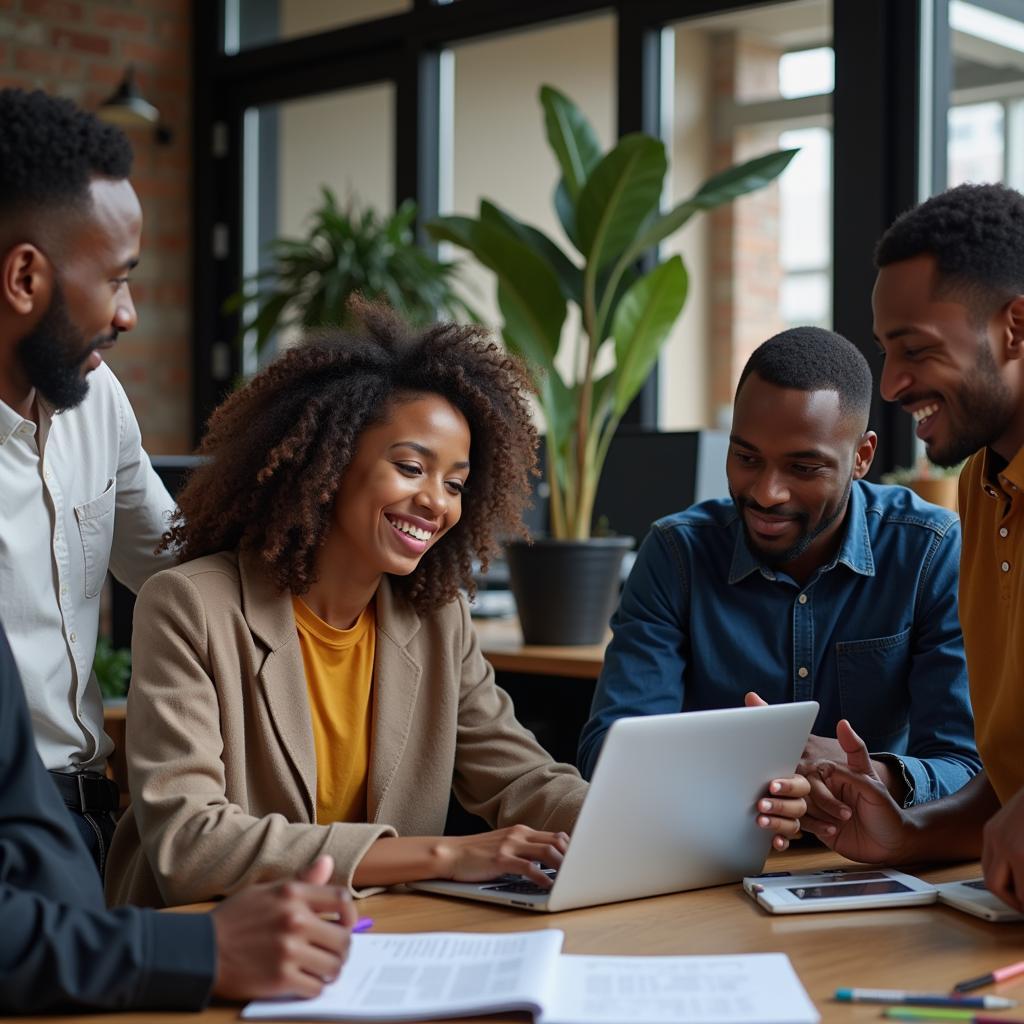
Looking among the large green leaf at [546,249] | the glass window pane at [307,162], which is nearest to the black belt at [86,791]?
the large green leaf at [546,249]

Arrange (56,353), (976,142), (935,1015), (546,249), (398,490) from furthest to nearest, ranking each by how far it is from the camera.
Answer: (976,142), (546,249), (398,490), (56,353), (935,1015)

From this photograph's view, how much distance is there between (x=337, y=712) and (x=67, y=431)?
0.50 m

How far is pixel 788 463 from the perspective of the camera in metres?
1.89

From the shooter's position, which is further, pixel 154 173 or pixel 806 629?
pixel 154 173

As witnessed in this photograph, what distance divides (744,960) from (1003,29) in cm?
328

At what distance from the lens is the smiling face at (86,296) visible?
143 centimetres

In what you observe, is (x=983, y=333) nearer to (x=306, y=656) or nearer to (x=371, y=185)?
(x=306, y=656)

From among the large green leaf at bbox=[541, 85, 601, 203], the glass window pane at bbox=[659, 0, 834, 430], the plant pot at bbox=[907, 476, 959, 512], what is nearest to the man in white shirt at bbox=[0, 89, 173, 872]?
the large green leaf at bbox=[541, 85, 601, 203]

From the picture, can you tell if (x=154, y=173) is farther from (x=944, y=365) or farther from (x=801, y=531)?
(x=944, y=365)

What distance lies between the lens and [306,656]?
5.77 ft

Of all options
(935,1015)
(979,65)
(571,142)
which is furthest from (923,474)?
(935,1015)

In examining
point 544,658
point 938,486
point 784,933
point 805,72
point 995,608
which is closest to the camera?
point 784,933

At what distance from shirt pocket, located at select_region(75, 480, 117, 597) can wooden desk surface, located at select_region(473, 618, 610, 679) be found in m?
0.96

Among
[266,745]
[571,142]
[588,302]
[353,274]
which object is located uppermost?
[571,142]
